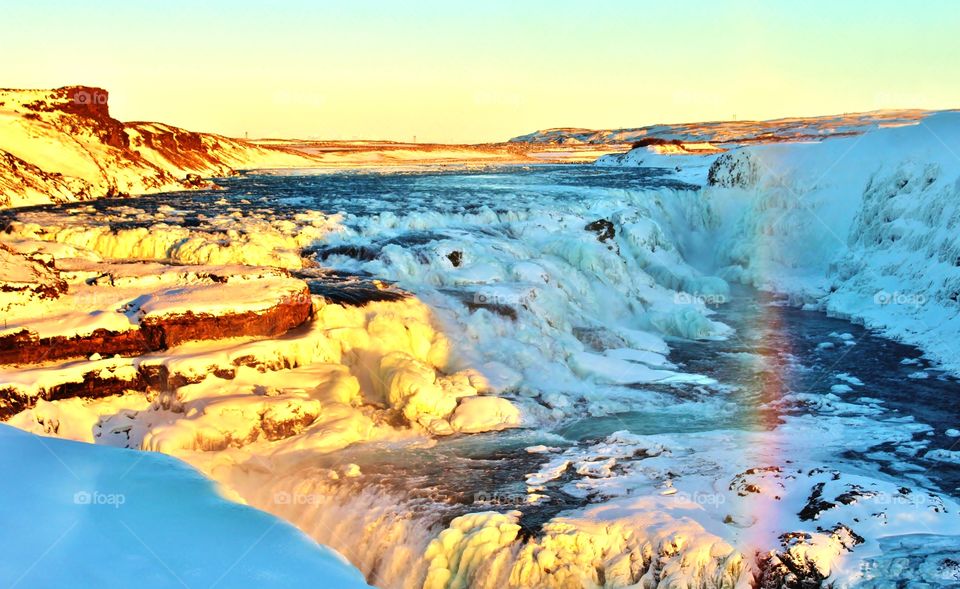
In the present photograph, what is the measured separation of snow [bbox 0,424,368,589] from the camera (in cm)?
487

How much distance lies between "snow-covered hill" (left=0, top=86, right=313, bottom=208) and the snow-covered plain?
3.61 meters

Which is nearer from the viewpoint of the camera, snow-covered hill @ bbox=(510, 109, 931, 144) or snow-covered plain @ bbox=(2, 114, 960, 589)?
snow-covered plain @ bbox=(2, 114, 960, 589)

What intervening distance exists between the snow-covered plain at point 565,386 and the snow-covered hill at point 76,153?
11.8ft

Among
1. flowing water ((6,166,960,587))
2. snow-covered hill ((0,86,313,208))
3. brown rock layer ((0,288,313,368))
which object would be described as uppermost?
snow-covered hill ((0,86,313,208))

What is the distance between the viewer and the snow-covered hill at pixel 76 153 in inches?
865

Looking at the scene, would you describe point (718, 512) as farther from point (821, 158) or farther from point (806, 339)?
point (821, 158)

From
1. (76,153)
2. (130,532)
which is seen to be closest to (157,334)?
(130,532)

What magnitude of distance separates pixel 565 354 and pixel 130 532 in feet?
27.6

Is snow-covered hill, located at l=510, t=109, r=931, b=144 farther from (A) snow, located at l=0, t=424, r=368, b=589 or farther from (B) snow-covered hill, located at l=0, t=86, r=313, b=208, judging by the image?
(A) snow, located at l=0, t=424, r=368, b=589

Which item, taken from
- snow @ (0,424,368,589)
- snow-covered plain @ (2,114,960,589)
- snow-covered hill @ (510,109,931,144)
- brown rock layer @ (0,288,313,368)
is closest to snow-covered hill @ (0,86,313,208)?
snow-covered plain @ (2,114,960,589)

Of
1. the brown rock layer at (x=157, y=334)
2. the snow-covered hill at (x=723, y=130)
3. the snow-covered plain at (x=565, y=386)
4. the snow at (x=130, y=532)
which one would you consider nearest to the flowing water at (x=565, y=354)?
the snow-covered plain at (x=565, y=386)

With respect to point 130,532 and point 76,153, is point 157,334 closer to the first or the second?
point 130,532

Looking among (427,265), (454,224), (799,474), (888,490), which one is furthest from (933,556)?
(454,224)

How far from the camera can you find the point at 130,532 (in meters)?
5.45
